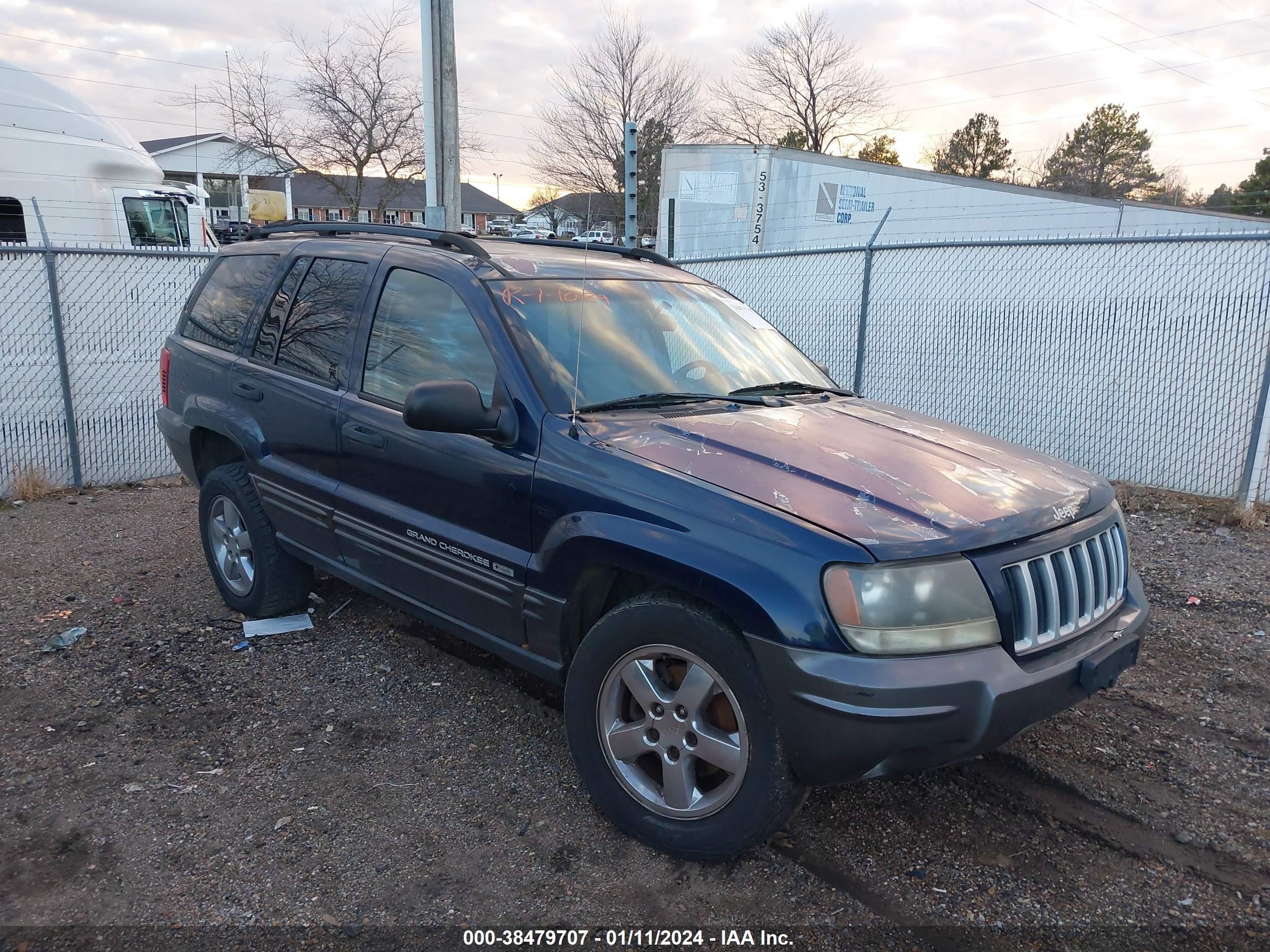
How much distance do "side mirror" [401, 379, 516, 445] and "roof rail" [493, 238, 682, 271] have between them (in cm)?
144

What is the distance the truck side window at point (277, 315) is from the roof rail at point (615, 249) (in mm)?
1057

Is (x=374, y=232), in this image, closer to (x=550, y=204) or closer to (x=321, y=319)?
(x=321, y=319)

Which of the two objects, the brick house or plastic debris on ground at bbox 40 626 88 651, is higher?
the brick house

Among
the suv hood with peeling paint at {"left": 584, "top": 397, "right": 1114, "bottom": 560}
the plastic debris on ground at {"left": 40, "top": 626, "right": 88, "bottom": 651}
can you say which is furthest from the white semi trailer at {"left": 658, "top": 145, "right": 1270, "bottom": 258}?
the suv hood with peeling paint at {"left": 584, "top": 397, "right": 1114, "bottom": 560}

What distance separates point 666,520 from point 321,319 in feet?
7.37

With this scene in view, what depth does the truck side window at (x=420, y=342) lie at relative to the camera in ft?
10.9

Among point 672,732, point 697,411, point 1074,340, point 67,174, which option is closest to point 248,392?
point 697,411

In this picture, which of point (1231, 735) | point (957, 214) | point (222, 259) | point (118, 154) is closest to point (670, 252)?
point (957, 214)

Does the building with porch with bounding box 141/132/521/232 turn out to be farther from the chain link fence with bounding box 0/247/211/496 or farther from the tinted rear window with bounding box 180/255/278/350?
the tinted rear window with bounding box 180/255/278/350

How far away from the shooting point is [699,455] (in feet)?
9.11

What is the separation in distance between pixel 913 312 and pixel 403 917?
750 centimetres

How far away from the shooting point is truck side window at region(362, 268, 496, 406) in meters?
3.33

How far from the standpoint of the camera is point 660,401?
329 centimetres

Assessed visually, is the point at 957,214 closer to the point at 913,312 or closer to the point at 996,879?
the point at 913,312
